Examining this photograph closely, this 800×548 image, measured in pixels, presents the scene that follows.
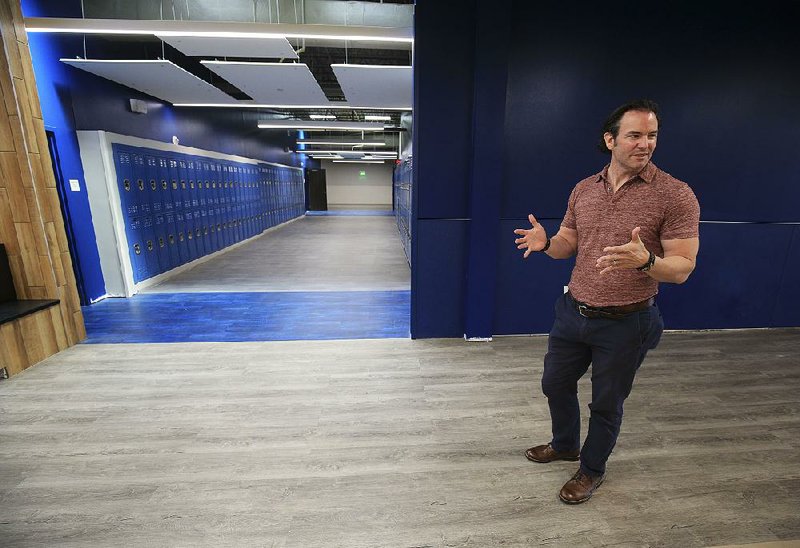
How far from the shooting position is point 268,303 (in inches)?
177

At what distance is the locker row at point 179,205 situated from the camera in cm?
495

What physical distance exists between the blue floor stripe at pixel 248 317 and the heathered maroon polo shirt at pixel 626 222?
2.23m

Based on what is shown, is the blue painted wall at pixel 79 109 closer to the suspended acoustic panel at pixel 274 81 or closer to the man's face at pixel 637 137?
the suspended acoustic panel at pixel 274 81

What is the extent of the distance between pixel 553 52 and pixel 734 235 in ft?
7.60

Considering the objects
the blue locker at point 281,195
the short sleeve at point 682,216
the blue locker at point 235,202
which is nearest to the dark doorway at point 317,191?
the blue locker at point 281,195

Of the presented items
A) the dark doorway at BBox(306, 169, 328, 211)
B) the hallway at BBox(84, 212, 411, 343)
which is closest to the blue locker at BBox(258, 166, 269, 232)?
the hallway at BBox(84, 212, 411, 343)

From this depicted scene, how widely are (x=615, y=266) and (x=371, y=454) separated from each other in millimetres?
1477

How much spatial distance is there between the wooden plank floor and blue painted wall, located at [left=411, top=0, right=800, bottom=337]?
73cm

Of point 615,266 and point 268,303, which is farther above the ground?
point 615,266

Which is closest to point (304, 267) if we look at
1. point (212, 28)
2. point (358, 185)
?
point (212, 28)

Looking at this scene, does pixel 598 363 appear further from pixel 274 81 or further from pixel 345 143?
pixel 345 143

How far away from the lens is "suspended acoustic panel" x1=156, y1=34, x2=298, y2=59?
333 centimetres

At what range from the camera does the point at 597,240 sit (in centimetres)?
148

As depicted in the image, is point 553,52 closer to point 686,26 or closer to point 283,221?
point 686,26
